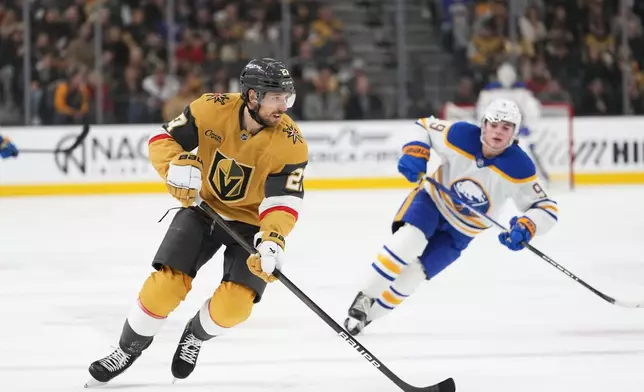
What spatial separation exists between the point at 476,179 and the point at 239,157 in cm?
140

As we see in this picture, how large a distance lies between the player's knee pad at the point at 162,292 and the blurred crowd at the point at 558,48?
7786 mm

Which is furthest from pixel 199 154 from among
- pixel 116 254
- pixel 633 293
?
pixel 116 254

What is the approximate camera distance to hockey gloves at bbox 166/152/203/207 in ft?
11.0

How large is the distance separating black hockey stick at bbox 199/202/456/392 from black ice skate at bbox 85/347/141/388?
1.66 ft

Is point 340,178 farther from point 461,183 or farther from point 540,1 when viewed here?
point 461,183

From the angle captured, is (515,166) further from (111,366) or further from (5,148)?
(5,148)

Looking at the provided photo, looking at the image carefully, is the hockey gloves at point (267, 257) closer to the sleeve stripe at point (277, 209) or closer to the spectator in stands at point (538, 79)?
the sleeve stripe at point (277, 209)

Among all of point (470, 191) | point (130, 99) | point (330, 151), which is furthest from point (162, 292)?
point (130, 99)

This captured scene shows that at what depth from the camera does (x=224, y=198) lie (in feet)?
11.7

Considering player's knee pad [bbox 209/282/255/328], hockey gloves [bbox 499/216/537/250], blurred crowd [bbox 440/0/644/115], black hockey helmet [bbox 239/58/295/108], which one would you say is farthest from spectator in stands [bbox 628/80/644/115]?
player's knee pad [bbox 209/282/255/328]

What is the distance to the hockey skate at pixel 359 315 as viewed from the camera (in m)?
4.46

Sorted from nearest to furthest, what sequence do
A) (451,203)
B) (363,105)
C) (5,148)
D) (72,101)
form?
(451,203) → (5,148) → (72,101) → (363,105)

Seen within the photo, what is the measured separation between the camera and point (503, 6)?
1104 cm

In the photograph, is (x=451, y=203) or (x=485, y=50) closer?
(x=451, y=203)
